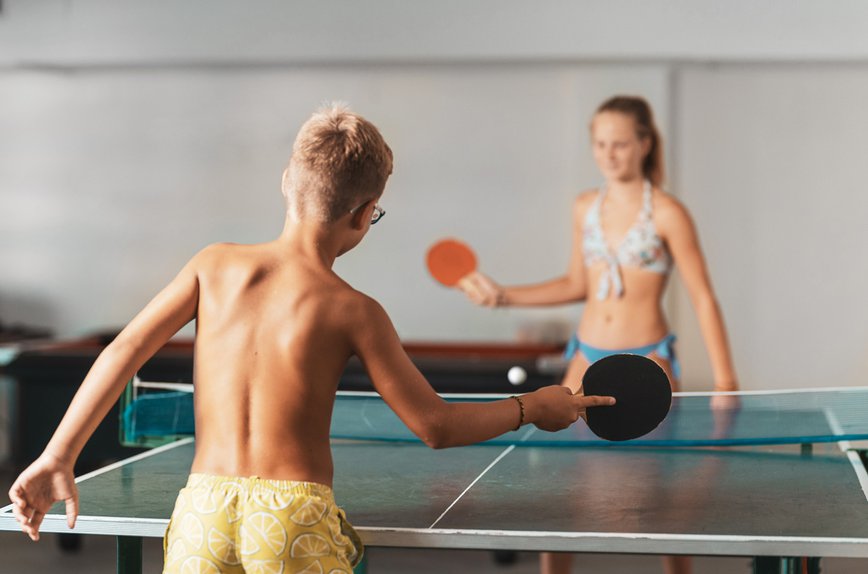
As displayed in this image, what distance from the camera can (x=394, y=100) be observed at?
6594 mm

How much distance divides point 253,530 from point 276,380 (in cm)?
25

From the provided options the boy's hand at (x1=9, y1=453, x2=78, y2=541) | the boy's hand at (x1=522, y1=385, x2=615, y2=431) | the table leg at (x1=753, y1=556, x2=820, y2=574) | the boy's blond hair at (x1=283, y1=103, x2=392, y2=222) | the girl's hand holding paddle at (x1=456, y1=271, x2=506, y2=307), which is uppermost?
the boy's blond hair at (x1=283, y1=103, x2=392, y2=222)

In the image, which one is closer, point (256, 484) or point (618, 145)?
point (256, 484)

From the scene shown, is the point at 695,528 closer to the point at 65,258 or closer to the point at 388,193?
the point at 388,193

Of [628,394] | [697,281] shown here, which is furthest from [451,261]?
[628,394]

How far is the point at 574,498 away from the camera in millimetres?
2578

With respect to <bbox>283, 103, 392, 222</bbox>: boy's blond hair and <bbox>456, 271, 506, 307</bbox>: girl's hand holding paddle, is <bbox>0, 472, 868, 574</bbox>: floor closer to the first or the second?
<bbox>456, 271, 506, 307</bbox>: girl's hand holding paddle

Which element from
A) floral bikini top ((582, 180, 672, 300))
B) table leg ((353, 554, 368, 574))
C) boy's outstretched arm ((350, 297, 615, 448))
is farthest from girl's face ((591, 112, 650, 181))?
table leg ((353, 554, 368, 574))

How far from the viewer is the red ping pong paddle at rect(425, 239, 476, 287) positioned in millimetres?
3949

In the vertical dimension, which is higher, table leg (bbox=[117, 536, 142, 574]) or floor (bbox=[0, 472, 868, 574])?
table leg (bbox=[117, 536, 142, 574])

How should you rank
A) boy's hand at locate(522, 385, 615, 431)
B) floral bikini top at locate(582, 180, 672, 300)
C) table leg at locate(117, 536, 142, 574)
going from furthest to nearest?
floral bikini top at locate(582, 180, 672, 300) → table leg at locate(117, 536, 142, 574) → boy's hand at locate(522, 385, 615, 431)

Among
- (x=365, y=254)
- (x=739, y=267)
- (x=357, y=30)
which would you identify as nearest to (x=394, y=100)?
(x=357, y=30)

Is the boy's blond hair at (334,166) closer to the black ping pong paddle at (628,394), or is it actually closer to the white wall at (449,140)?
the black ping pong paddle at (628,394)

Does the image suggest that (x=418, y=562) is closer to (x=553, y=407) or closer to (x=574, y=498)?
(x=574, y=498)
